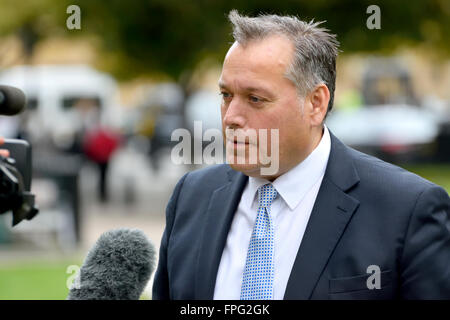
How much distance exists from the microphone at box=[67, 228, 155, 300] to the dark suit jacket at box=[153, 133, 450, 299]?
0.41 m

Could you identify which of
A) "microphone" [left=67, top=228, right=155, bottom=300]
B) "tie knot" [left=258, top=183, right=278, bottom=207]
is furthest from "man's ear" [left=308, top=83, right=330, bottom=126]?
"microphone" [left=67, top=228, right=155, bottom=300]

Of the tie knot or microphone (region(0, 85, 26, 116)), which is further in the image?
the tie knot

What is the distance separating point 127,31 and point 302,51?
1215 centimetres

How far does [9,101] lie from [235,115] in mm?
804

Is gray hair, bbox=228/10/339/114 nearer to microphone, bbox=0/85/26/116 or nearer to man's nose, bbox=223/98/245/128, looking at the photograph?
man's nose, bbox=223/98/245/128

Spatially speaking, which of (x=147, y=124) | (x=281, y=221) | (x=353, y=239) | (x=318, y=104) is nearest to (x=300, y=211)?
(x=281, y=221)

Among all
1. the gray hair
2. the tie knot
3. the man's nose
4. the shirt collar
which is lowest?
the tie knot

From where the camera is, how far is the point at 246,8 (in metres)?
13.2

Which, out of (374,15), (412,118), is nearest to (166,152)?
(412,118)

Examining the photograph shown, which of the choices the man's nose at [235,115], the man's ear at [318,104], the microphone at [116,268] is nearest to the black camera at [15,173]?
the microphone at [116,268]

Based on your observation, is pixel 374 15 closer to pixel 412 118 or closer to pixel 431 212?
pixel 431 212

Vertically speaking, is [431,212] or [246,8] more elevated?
[246,8]

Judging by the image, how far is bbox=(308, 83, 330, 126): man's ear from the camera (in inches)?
112
